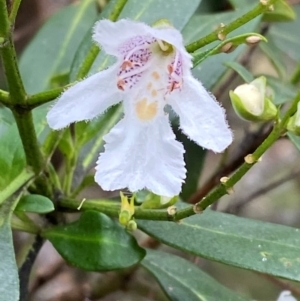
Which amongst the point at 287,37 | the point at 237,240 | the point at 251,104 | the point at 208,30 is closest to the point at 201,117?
the point at 251,104

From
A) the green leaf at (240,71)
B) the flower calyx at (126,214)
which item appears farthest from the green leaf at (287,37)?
the flower calyx at (126,214)

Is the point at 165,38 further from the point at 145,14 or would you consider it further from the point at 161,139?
the point at 145,14

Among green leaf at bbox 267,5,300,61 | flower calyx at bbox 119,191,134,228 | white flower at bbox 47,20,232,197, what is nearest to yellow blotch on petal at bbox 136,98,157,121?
white flower at bbox 47,20,232,197

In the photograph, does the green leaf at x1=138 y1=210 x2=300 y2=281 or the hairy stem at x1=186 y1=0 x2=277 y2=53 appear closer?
the hairy stem at x1=186 y1=0 x2=277 y2=53

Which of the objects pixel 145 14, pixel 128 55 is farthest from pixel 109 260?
pixel 145 14

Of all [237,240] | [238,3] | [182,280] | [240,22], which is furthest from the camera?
[238,3]

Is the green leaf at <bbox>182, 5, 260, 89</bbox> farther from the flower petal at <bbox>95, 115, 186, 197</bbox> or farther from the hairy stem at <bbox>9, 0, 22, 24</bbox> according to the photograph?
the hairy stem at <bbox>9, 0, 22, 24</bbox>

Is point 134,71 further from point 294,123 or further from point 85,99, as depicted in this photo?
point 294,123
